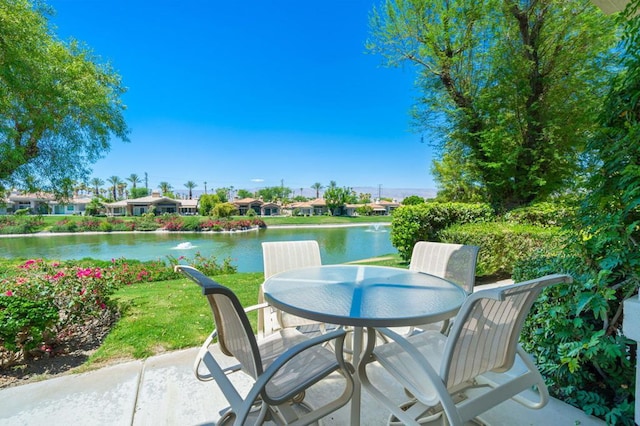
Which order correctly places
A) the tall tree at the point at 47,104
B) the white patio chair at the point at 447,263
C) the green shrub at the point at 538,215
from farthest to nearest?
1. the green shrub at the point at 538,215
2. the tall tree at the point at 47,104
3. the white patio chair at the point at 447,263

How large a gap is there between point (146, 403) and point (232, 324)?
3.69ft

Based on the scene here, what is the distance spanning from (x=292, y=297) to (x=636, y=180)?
1.76 meters

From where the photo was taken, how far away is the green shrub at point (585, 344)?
55.8 inches

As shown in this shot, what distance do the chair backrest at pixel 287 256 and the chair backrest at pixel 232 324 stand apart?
1.12 meters

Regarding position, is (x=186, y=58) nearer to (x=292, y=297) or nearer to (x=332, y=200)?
(x=292, y=297)

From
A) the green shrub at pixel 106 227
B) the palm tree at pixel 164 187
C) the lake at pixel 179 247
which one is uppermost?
the palm tree at pixel 164 187

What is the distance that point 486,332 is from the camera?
1145 millimetres

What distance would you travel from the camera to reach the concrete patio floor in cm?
159

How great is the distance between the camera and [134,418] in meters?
1.61

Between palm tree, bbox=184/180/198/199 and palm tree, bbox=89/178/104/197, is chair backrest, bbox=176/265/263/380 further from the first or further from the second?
palm tree, bbox=184/180/198/199

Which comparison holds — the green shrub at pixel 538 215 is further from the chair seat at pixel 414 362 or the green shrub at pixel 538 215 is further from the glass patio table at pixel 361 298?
the chair seat at pixel 414 362

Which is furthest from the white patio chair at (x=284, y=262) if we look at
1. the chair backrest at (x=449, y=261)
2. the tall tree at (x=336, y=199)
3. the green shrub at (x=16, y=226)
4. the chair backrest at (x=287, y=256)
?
the tall tree at (x=336, y=199)

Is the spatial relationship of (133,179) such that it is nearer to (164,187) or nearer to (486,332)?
(164,187)

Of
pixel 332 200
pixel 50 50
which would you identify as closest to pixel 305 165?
pixel 332 200
